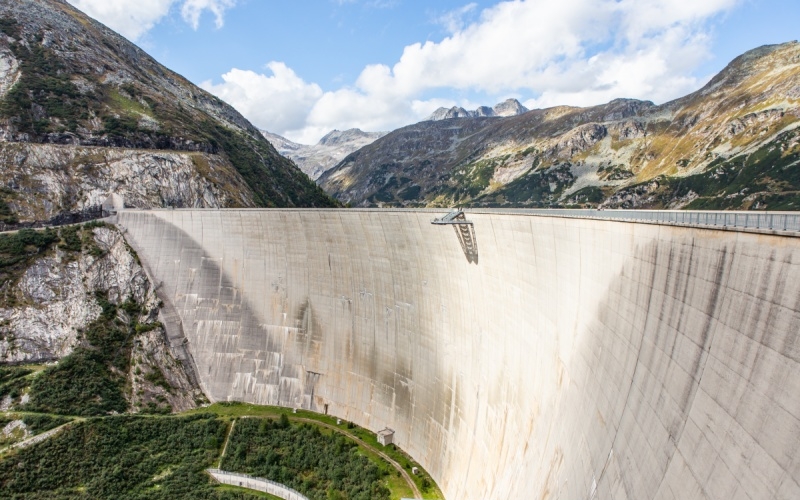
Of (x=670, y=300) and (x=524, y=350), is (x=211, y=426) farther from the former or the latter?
(x=670, y=300)

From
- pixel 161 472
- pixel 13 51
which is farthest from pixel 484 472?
pixel 13 51

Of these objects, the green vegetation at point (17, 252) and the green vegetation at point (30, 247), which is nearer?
the green vegetation at point (17, 252)

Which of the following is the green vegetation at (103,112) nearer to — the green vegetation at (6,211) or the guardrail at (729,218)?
the green vegetation at (6,211)

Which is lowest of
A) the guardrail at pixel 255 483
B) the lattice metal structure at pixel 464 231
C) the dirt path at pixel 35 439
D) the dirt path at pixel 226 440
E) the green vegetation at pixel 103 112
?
the guardrail at pixel 255 483

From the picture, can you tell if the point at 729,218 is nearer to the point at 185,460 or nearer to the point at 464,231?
the point at 464,231

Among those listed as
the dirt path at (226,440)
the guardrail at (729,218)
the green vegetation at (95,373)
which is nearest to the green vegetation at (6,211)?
the green vegetation at (95,373)

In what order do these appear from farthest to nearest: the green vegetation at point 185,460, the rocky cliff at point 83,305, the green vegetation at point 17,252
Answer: the green vegetation at point 17,252, the rocky cliff at point 83,305, the green vegetation at point 185,460

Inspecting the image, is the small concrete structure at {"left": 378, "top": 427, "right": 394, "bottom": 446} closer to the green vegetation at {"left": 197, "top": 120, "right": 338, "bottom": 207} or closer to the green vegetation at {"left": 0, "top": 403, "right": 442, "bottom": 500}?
the green vegetation at {"left": 0, "top": 403, "right": 442, "bottom": 500}
